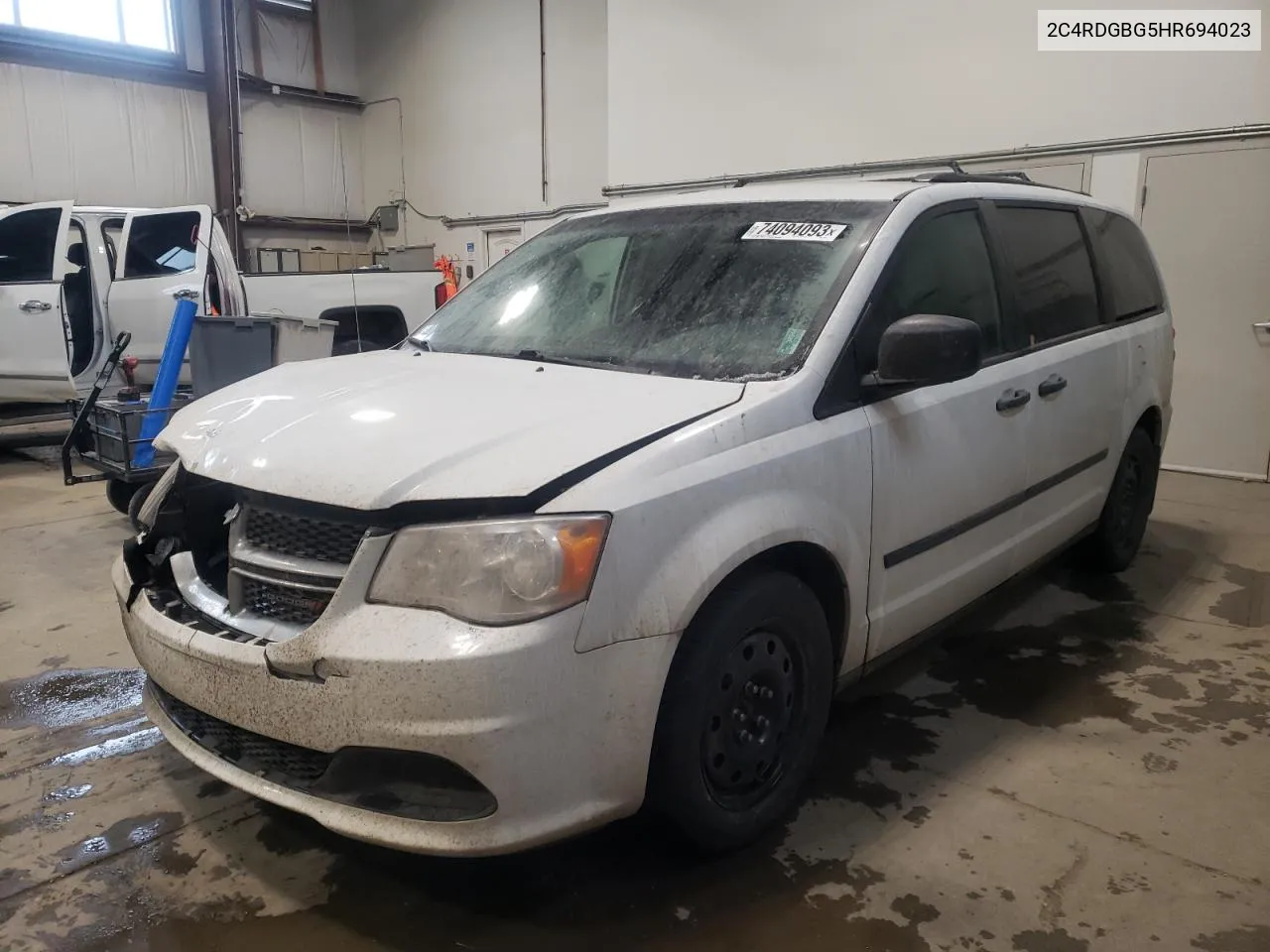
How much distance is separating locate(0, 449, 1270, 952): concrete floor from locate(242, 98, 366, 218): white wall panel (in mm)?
11221

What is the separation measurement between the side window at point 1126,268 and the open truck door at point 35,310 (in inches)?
275

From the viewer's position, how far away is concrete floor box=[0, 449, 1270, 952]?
6.54 feet

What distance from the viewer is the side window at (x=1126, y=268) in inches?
147

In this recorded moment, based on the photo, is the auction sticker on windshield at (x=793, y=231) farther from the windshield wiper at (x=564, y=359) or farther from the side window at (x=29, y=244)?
the side window at (x=29, y=244)

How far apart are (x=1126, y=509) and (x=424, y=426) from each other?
136 inches

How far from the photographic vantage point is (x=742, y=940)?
195cm

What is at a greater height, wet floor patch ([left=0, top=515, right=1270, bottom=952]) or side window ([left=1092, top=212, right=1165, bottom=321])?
side window ([left=1092, top=212, right=1165, bottom=321])

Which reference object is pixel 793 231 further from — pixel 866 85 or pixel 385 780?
pixel 866 85

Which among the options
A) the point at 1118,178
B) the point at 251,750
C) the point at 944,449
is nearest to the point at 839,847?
the point at 944,449

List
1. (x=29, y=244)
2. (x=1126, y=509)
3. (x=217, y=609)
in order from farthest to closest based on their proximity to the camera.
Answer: (x=29, y=244), (x=1126, y=509), (x=217, y=609)

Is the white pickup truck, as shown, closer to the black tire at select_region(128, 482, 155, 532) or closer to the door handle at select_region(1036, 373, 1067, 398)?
the black tire at select_region(128, 482, 155, 532)

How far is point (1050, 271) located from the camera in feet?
10.8

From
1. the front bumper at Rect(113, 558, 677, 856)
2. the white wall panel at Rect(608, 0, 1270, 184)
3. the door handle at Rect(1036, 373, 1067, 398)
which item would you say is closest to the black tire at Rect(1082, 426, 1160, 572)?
the door handle at Rect(1036, 373, 1067, 398)

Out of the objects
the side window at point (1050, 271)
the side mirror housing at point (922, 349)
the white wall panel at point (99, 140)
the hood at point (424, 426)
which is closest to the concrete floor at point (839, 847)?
the hood at point (424, 426)
